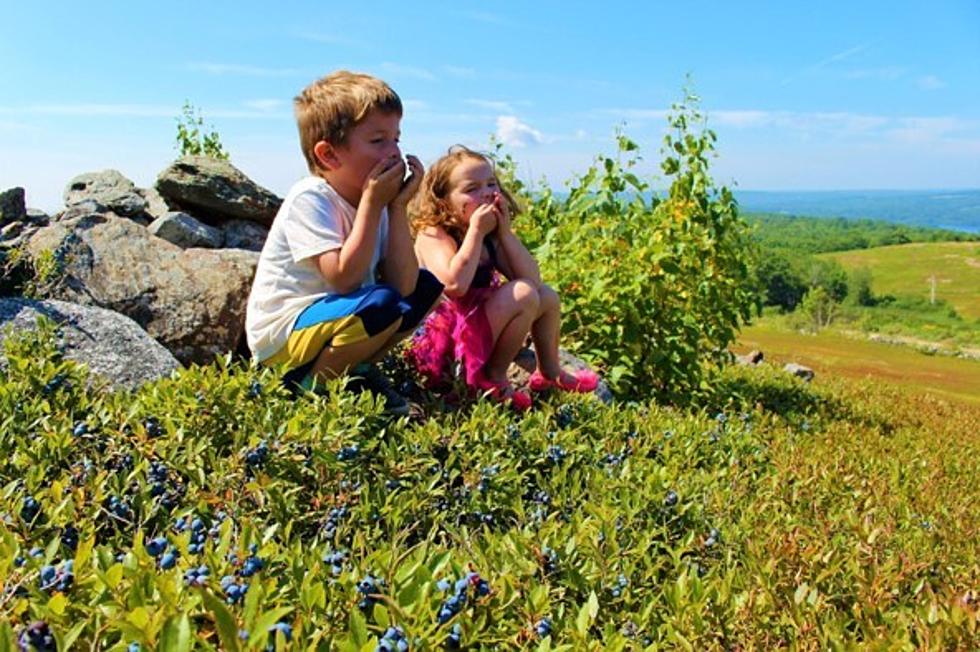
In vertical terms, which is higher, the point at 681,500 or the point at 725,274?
the point at 725,274

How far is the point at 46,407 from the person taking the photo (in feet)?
10.6

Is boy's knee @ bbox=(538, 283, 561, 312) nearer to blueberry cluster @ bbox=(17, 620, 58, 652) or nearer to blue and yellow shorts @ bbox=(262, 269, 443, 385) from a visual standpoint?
blue and yellow shorts @ bbox=(262, 269, 443, 385)

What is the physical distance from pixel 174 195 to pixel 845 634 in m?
7.54

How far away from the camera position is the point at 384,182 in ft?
14.3

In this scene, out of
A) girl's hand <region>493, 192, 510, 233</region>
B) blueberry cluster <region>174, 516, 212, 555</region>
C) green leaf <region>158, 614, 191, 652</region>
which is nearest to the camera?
green leaf <region>158, 614, 191, 652</region>

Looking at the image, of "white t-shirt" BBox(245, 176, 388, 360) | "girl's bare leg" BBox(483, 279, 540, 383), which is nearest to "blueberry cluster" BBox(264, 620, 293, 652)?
"white t-shirt" BBox(245, 176, 388, 360)

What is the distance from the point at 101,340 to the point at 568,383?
2920 millimetres

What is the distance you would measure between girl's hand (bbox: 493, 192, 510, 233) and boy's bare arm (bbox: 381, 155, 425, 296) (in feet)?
2.95

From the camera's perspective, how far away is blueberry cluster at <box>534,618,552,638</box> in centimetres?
201

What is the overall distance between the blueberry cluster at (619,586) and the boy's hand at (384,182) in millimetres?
2498

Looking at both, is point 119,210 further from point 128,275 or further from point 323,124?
point 323,124

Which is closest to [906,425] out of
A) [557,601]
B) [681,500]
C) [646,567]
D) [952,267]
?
[681,500]

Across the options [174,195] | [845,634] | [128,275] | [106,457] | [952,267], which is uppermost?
[174,195]

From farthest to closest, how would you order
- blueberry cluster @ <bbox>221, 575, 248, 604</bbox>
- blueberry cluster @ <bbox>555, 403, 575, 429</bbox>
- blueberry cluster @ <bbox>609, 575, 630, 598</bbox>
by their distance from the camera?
blueberry cluster @ <bbox>555, 403, 575, 429</bbox> → blueberry cluster @ <bbox>609, 575, 630, 598</bbox> → blueberry cluster @ <bbox>221, 575, 248, 604</bbox>
